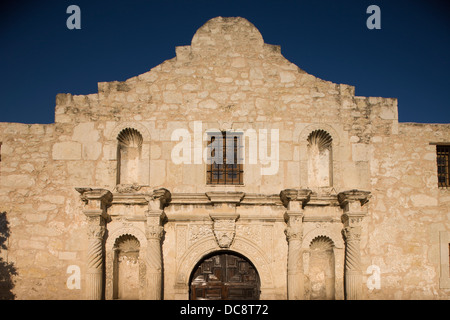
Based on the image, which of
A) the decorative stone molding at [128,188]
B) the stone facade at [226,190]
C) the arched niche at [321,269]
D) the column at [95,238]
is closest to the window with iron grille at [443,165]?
the stone facade at [226,190]

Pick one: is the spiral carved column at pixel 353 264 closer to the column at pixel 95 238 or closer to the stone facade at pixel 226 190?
the stone facade at pixel 226 190

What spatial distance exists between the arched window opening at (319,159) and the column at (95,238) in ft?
15.3

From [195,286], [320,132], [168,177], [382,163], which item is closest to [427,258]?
[382,163]

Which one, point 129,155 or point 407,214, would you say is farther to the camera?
point 129,155

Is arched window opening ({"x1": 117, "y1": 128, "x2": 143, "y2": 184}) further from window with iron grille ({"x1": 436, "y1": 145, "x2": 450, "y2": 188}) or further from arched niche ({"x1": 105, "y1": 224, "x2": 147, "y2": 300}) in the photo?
window with iron grille ({"x1": 436, "y1": 145, "x2": 450, "y2": 188})

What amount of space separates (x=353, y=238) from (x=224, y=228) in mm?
2781

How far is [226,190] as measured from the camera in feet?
39.7

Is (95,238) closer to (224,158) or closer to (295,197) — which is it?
(224,158)

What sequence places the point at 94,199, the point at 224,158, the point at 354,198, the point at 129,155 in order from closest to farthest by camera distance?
the point at 94,199
the point at 354,198
the point at 224,158
the point at 129,155

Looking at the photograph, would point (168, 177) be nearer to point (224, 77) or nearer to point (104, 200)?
point (104, 200)

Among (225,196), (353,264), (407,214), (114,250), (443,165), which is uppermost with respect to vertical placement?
(443,165)

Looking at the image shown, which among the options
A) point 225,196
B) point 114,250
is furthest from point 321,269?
point 114,250

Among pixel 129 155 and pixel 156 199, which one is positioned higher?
pixel 129 155

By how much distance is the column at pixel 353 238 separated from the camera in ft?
37.1
